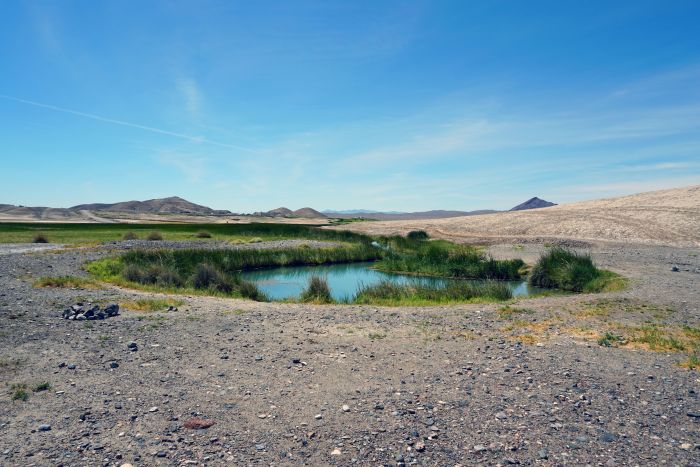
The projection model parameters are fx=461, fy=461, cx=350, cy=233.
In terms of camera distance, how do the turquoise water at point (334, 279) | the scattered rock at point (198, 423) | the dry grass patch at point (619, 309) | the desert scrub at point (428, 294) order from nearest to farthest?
the scattered rock at point (198, 423) → the dry grass patch at point (619, 309) → the desert scrub at point (428, 294) → the turquoise water at point (334, 279)

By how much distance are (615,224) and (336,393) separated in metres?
38.2

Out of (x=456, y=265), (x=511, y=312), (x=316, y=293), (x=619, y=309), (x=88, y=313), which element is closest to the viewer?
(x=88, y=313)

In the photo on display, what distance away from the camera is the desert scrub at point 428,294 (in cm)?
1518

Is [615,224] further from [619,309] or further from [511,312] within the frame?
[511,312]

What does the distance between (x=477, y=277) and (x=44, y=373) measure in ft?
66.0

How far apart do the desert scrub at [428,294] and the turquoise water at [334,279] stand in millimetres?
2362

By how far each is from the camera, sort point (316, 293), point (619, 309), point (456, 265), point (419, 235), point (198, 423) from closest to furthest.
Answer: point (198, 423) < point (619, 309) < point (316, 293) < point (456, 265) < point (419, 235)

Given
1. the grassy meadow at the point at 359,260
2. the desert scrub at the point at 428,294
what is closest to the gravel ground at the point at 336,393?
the desert scrub at the point at 428,294

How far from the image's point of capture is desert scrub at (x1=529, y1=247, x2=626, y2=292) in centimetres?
1688

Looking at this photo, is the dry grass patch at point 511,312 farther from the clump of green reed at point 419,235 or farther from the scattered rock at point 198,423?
the clump of green reed at point 419,235

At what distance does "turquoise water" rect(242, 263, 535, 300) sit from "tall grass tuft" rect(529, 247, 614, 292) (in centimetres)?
77

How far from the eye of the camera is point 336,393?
6398 mm

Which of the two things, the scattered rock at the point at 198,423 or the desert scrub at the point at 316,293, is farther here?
the desert scrub at the point at 316,293

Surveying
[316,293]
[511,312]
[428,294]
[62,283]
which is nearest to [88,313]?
[62,283]
